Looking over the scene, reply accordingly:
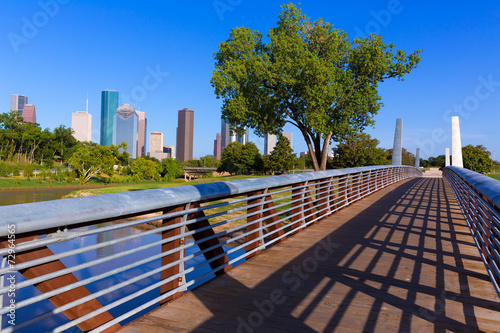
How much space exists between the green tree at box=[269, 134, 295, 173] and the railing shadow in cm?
7415

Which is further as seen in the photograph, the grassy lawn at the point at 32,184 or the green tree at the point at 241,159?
the green tree at the point at 241,159

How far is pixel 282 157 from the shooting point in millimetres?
80938

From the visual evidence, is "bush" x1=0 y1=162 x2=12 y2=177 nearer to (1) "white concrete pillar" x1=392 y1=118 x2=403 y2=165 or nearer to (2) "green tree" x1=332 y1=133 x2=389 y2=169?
(2) "green tree" x1=332 y1=133 x2=389 y2=169

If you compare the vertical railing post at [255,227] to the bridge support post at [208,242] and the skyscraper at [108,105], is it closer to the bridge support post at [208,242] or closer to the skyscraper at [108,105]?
the bridge support post at [208,242]

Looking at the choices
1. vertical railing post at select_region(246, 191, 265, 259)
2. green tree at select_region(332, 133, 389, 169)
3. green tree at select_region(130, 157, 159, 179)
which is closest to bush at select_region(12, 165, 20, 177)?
green tree at select_region(130, 157, 159, 179)

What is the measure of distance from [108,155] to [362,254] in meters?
80.1

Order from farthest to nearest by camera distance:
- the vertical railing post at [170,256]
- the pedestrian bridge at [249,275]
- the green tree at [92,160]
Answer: the green tree at [92,160], the vertical railing post at [170,256], the pedestrian bridge at [249,275]

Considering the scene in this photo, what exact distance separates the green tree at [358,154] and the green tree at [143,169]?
50.1 m

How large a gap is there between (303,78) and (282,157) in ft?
194

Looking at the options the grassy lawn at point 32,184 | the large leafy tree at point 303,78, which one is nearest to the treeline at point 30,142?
the grassy lawn at point 32,184

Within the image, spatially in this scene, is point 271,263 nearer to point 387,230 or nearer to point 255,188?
point 255,188

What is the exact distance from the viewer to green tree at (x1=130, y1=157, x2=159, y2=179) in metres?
93.8

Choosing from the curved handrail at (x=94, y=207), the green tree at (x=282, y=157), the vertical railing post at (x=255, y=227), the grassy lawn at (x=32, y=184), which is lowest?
the grassy lawn at (x=32, y=184)

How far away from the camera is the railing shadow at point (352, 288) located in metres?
3.22
